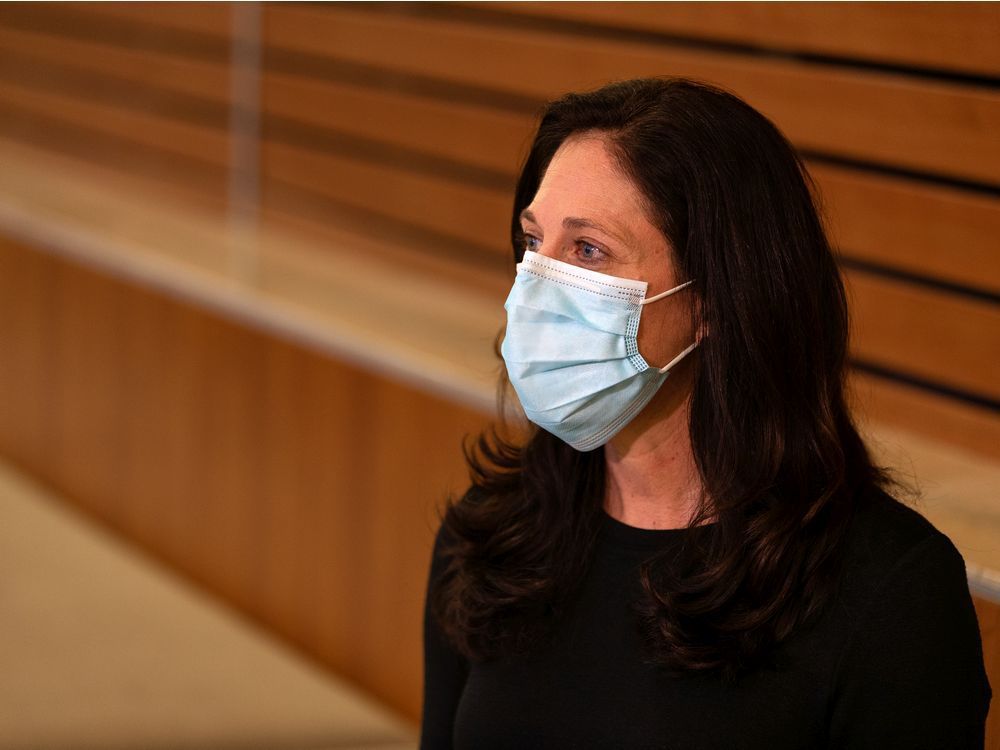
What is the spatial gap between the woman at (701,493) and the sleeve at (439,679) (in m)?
0.15

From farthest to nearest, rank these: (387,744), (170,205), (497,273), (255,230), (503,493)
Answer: (170,205) → (255,230) → (497,273) → (387,744) → (503,493)

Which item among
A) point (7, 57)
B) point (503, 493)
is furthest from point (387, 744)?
point (7, 57)

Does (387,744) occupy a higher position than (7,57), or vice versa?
(7,57)

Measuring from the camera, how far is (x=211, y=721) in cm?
271

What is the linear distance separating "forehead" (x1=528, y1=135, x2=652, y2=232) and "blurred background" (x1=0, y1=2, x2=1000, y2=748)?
0.72 metres

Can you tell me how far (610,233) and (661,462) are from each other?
0.28 metres

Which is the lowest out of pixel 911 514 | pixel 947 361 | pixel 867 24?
pixel 947 361

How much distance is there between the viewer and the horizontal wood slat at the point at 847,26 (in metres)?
2.34

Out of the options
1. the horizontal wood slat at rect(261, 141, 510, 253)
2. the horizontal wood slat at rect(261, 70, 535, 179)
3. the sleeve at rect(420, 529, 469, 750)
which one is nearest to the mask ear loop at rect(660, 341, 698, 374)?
the sleeve at rect(420, 529, 469, 750)

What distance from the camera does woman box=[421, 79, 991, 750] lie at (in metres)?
1.33

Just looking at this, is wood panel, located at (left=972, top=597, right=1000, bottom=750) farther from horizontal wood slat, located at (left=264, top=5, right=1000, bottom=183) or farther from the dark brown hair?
horizontal wood slat, located at (left=264, top=5, right=1000, bottom=183)

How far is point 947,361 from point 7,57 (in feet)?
15.4

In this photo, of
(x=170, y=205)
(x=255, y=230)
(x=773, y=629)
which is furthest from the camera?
(x=170, y=205)

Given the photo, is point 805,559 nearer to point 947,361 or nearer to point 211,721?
point 947,361
